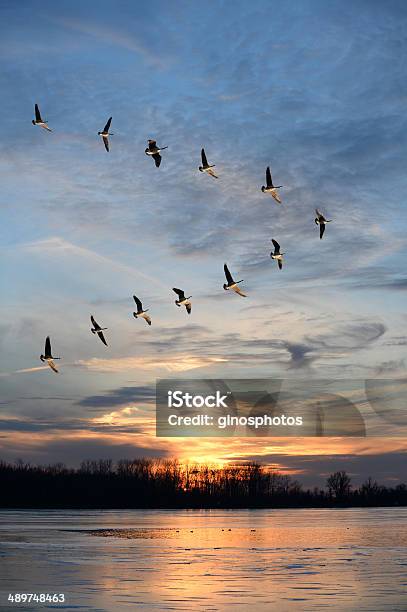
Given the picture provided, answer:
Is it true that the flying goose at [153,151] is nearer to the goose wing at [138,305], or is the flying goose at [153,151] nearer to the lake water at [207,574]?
the goose wing at [138,305]

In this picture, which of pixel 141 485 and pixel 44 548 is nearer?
pixel 44 548

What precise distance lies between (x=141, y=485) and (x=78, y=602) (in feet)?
412

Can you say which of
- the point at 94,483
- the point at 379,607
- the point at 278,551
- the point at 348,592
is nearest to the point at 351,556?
the point at 278,551

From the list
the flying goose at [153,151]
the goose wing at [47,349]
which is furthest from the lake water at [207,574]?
the flying goose at [153,151]

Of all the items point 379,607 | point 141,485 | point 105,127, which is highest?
point 105,127

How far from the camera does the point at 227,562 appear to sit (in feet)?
96.4

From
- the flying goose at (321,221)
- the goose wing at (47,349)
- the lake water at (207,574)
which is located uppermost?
the flying goose at (321,221)

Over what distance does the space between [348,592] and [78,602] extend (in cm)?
678

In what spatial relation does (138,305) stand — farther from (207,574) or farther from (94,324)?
(207,574)

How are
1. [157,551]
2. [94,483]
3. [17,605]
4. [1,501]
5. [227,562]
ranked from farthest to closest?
[94,483] < [1,501] < [157,551] < [227,562] < [17,605]

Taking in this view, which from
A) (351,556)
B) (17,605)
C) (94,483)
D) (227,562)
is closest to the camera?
(17,605)

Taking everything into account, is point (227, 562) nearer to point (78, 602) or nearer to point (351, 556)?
point (351, 556)

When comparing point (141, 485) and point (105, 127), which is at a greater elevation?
point (105, 127)

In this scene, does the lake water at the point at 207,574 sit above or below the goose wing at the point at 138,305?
below
